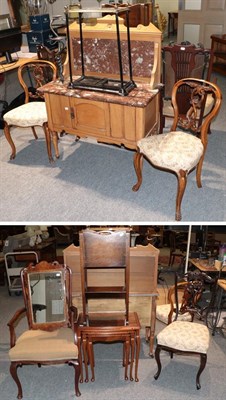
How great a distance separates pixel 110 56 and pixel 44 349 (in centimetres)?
231

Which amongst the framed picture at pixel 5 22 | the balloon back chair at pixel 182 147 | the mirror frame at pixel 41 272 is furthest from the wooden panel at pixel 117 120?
the framed picture at pixel 5 22

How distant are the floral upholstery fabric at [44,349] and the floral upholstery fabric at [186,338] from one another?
0.66 metres

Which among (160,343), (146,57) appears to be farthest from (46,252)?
(146,57)

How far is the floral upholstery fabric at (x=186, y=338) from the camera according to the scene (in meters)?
2.55

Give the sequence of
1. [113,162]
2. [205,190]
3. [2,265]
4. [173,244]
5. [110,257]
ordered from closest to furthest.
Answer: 1. [110,257]
2. [205,190]
3. [113,162]
4. [2,265]
5. [173,244]

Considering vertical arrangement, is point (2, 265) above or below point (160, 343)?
below

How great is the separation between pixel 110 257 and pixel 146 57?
62.8 inches

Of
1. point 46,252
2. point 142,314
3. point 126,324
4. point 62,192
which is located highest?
point 62,192

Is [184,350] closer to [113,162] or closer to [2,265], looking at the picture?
[113,162]

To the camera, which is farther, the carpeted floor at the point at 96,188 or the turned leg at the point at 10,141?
the turned leg at the point at 10,141

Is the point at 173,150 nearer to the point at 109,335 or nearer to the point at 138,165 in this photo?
the point at 138,165

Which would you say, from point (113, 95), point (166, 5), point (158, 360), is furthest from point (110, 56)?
point (166, 5)

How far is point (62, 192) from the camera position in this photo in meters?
2.81

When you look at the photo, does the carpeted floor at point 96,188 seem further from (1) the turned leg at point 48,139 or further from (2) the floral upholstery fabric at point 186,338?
(2) the floral upholstery fabric at point 186,338
